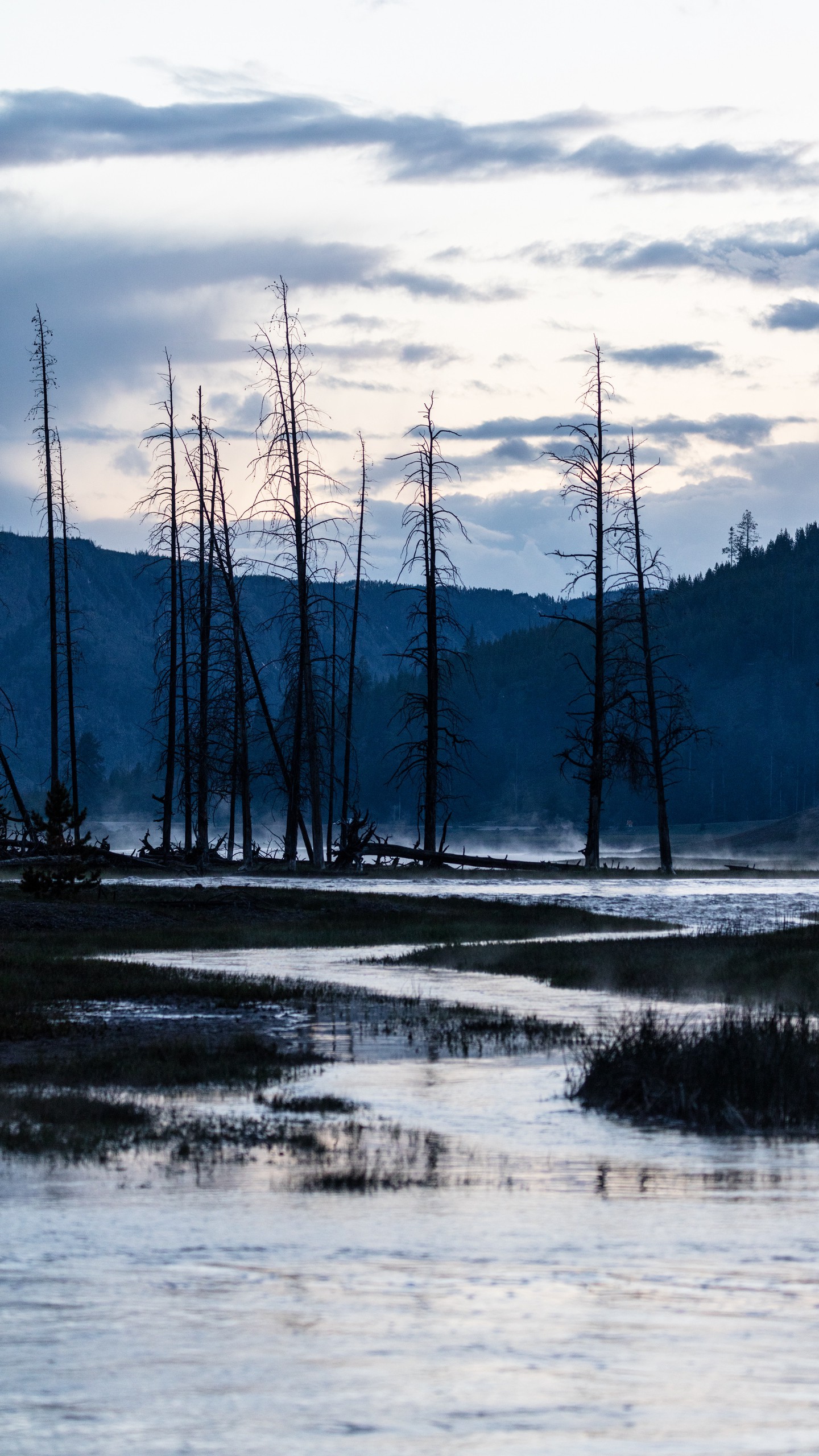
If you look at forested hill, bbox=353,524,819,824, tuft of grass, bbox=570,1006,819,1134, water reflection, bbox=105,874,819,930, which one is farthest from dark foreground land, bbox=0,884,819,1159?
forested hill, bbox=353,524,819,824

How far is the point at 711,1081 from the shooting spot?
38.5 ft

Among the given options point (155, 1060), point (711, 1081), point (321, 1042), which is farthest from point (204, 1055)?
point (711, 1081)

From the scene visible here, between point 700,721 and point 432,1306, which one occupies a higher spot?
point 700,721

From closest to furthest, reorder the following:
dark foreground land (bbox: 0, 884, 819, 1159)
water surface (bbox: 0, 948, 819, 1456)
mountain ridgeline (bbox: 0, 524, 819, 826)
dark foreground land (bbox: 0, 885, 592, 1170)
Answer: water surface (bbox: 0, 948, 819, 1456), dark foreground land (bbox: 0, 885, 592, 1170), dark foreground land (bbox: 0, 884, 819, 1159), mountain ridgeline (bbox: 0, 524, 819, 826)

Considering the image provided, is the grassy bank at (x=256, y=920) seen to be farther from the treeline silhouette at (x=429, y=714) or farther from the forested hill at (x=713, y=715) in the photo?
the forested hill at (x=713, y=715)

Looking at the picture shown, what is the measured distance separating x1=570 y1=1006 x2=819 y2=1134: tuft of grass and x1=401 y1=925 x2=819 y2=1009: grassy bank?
17.0 feet

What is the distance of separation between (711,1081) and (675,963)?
10.3 meters

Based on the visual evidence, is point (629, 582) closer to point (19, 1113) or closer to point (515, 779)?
point (19, 1113)

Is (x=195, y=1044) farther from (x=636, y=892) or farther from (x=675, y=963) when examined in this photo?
(x=636, y=892)

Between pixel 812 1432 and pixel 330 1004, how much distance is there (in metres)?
12.6

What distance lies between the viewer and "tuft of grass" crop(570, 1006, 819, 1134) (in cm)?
1121

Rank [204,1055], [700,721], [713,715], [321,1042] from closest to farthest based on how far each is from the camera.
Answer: [204,1055] → [321,1042] → [700,721] → [713,715]

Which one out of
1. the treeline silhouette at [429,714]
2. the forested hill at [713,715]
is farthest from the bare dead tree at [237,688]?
the forested hill at [713,715]

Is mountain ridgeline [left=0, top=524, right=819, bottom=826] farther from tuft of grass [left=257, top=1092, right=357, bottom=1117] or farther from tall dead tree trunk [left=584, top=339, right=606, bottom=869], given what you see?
tuft of grass [left=257, top=1092, right=357, bottom=1117]
